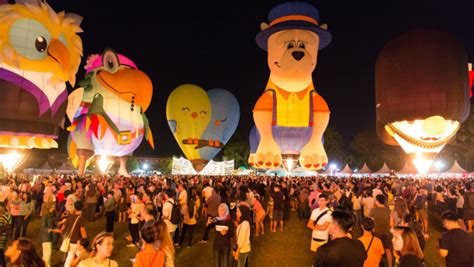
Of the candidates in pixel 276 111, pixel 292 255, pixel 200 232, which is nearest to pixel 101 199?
pixel 200 232

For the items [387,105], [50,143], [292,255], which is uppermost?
[387,105]

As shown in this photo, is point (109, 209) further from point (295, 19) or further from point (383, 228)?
point (295, 19)

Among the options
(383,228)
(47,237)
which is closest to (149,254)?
(47,237)

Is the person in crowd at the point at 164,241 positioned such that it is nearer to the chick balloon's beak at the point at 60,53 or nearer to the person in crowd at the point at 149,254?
the person in crowd at the point at 149,254

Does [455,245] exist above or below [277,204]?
below

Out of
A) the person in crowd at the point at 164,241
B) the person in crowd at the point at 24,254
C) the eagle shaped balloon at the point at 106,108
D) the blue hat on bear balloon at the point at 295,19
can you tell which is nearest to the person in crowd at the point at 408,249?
the person in crowd at the point at 164,241

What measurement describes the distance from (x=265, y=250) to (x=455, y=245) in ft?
16.7

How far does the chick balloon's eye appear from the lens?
79.3ft

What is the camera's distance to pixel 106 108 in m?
24.0

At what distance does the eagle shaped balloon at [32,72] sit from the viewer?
48.0 feet

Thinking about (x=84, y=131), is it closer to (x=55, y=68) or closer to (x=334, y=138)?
(x=55, y=68)

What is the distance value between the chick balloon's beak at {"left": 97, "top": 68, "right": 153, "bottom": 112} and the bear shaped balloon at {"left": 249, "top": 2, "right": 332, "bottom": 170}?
26.7ft

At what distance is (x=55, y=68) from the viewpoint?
51.8 feet

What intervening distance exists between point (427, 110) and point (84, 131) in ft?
63.7
